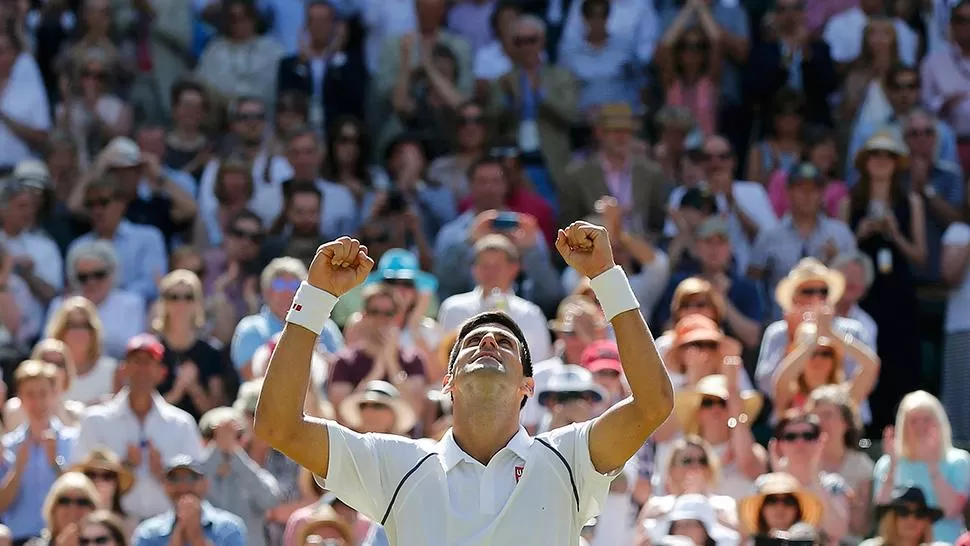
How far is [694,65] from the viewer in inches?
603

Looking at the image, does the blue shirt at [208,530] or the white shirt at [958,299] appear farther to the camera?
the white shirt at [958,299]

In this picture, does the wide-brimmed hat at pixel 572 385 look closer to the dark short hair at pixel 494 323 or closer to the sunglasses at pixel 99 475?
the sunglasses at pixel 99 475

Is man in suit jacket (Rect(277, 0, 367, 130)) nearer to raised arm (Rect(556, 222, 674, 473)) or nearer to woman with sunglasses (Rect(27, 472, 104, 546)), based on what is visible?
woman with sunglasses (Rect(27, 472, 104, 546))

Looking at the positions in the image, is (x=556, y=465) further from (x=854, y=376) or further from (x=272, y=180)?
(x=272, y=180)

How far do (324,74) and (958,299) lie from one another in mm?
4972

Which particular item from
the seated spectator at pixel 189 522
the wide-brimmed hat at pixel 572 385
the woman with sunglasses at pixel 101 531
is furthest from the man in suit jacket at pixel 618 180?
the woman with sunglasses at pixel 101 531

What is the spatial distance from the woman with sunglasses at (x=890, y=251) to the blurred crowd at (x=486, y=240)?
3 centimetres

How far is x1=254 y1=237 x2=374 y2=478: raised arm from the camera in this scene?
5.37 metres

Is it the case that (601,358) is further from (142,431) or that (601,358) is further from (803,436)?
(142,431)

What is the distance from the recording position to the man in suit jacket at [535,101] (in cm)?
1512

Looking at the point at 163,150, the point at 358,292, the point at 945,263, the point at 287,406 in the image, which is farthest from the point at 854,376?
the point at 287,406

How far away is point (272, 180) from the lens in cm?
1441

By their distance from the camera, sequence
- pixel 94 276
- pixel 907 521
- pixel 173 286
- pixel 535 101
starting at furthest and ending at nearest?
1. pixel 535 101
2. pixel 94 276
3. pixel 173 286
4. pixel 907 521

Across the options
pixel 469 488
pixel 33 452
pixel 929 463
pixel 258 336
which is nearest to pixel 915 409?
pixel 929 463
